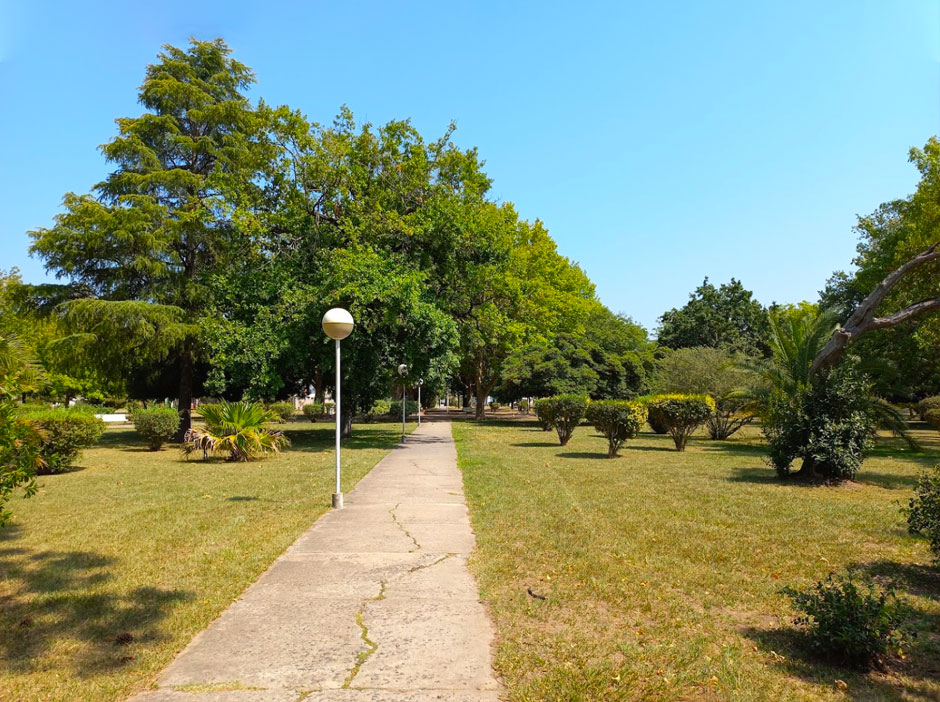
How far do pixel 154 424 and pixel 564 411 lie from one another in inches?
546

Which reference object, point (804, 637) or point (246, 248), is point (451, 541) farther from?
point (246, 248)

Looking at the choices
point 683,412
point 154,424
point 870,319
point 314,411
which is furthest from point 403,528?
point 314,411

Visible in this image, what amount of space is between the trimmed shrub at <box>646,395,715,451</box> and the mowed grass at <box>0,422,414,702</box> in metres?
11.2

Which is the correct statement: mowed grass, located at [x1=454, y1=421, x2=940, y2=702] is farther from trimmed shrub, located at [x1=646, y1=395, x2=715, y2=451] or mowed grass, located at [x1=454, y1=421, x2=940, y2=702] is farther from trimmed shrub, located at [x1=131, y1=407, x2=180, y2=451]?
trimmed shrub, located at [x1=131, y1=407, x2=180, y2=451]

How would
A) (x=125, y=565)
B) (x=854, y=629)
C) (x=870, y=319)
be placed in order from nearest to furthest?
(x=854, y=629) → (x=125, y=565) → (x=870, y=319)

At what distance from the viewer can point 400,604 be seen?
4.48 metres

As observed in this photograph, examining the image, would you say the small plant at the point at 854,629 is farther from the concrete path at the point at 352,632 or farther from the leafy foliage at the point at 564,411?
the leafy foliage at the point at 564,411

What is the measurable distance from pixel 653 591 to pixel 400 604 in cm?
215

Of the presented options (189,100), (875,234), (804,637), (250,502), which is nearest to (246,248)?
(189,100)

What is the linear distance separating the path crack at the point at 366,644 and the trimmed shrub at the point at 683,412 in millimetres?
15545

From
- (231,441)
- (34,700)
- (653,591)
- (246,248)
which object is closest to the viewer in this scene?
(34,700)

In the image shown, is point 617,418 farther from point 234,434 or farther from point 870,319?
point 234,434

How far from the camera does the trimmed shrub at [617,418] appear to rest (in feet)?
52.1

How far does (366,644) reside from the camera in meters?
3.74
